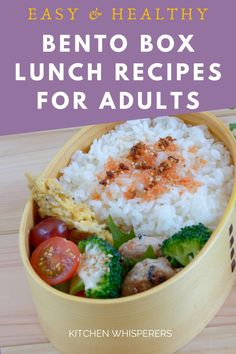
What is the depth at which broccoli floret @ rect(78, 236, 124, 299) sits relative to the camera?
6.24 ft

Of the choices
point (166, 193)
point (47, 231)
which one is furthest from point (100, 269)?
point (166, 193)

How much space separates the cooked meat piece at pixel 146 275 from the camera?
1909 mm

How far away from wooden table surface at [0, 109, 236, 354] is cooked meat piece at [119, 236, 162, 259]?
1.09 feet

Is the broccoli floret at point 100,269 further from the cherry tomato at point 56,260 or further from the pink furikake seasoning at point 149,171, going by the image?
the pink furikake seasoning at point 149,171

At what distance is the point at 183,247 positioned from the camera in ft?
6.50

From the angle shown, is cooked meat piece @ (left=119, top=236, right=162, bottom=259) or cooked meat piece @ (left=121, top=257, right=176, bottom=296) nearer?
cooked meat piece @ (left=121, top=257, right=176, bottom=296)

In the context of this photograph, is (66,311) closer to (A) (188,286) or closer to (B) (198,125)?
(A) (188,286)

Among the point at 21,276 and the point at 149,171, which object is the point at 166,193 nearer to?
the point at 149,171

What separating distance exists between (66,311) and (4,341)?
0.36 m

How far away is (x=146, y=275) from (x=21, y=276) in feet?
2.11

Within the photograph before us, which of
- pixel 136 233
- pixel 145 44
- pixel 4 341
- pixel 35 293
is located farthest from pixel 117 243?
pixel 145 44

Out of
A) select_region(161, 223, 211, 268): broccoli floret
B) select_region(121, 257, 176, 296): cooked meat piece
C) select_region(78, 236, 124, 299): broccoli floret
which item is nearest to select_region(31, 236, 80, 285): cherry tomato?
select_region(78, 236, 124, 299): broccoli floret

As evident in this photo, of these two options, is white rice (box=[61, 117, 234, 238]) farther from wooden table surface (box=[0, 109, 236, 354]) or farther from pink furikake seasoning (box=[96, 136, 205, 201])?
wooden table surface (box=[0, 109, 236, 354])

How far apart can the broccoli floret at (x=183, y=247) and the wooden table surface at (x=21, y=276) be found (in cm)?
29
